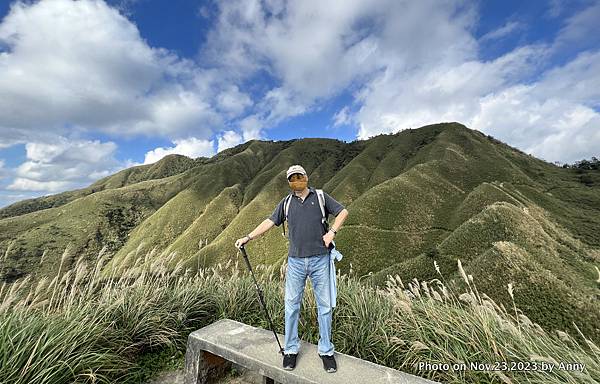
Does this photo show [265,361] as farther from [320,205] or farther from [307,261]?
[320,205]

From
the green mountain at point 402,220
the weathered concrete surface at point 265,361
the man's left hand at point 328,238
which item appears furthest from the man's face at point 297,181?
the green mountain at point 402,220

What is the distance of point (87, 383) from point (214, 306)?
10.4 feet

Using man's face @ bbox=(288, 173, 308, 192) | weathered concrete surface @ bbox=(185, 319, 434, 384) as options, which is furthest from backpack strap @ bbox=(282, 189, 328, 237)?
weathered concrete surface @ bbox=(185, 319, 434, 384)

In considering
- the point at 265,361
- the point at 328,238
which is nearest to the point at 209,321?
the point at 265,361

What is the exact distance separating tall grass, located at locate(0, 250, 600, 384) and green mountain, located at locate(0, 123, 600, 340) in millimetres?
712

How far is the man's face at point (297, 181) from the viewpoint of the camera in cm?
475

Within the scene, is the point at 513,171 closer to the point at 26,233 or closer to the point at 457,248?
the point at 457,248

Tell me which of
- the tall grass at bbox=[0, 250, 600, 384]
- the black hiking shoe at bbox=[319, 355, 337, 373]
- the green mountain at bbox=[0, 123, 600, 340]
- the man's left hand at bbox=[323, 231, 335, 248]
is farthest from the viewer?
the green mountain at bbox=[0, 123, 600, 340]

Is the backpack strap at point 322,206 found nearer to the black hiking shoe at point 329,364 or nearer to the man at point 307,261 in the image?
the man at point 307,261

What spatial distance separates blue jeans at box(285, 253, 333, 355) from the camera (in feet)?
14.8

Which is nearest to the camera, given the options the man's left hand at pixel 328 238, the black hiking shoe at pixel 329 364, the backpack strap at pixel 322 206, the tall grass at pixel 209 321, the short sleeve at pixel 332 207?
the tall grass at pixel 209 321

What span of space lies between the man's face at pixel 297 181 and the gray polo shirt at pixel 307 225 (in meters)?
0.19

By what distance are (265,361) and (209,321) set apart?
3.18m

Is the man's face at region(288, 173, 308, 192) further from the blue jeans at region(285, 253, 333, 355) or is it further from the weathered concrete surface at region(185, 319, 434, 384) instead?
the weathered concrete surface at region(185, 319, 434, 384)
